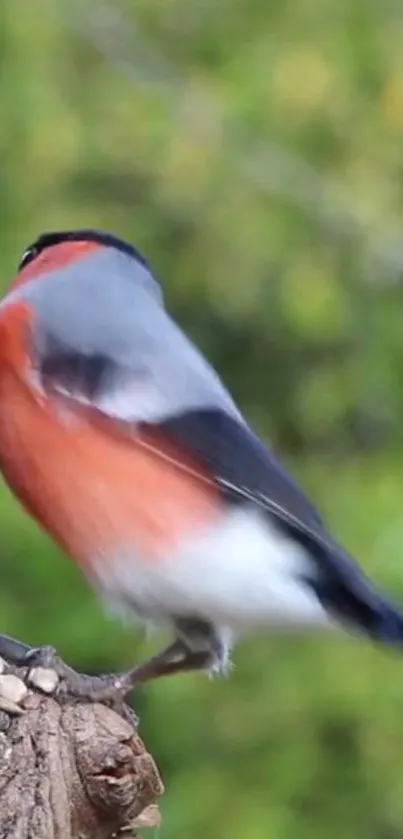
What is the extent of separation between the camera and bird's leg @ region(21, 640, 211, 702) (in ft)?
4.09

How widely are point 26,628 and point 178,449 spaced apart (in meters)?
0.99

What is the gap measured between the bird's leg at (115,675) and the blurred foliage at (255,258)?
760 mm

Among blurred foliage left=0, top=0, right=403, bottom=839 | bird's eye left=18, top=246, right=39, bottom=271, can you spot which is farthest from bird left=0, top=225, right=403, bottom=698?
blurred foliage left=0, top=0, right=403, bottom=839

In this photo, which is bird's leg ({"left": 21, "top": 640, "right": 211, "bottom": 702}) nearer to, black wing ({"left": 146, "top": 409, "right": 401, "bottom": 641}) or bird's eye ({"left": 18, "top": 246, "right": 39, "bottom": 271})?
black wing ({"left": 146, "top": 409, "right": 401, "bottom": 641})

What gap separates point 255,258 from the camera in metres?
2.53

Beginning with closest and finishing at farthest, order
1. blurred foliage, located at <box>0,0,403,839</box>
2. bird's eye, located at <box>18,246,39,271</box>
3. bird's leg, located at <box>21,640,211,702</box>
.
→ bird's leg, located at <box>21,640,211,702</box>
bird's eye, located at <box>18,246,39,271</box>
blurred foliage, located at <box>0,0,403,839</box>

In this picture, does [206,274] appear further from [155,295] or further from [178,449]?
[178,449]

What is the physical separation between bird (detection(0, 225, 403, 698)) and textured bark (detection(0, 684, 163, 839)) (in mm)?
90

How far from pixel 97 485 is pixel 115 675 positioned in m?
0.15

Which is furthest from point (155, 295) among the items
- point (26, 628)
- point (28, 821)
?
point (26, 628)

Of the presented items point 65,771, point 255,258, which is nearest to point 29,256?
point 65,771

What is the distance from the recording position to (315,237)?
2596 mm

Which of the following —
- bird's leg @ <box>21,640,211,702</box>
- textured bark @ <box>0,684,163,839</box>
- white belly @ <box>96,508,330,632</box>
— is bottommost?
textured bark @ <box>0,684,163,839</box>

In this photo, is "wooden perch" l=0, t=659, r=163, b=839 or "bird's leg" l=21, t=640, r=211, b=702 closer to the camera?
"wooden perch" l=0, t=659, r=163, b=839
